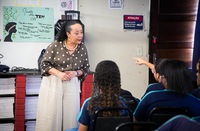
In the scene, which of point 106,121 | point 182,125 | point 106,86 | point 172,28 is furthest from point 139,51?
point 182,125

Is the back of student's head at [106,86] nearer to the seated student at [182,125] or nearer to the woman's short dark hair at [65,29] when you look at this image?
the seated student at [182,125]

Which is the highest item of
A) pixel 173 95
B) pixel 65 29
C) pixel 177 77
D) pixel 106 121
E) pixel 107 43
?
pixel 65 29

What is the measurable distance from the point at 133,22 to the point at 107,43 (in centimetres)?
49

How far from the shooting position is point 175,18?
3.49m

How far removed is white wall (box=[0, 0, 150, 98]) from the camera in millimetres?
3262

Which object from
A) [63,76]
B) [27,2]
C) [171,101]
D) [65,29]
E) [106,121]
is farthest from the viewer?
[27,2]

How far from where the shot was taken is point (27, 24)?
10.6 feet

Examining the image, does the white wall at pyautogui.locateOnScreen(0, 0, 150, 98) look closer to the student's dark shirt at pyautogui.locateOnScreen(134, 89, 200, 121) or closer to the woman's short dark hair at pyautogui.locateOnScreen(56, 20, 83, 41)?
the woman's short dark hair at pyautogui.locateOnScreen(56, 20, 83, 41)

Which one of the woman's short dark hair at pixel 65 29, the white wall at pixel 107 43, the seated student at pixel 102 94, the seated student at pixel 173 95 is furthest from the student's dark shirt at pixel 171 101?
the white wall at pixel 107 43

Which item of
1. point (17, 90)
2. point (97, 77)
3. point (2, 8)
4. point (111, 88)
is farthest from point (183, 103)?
point (2, 8)

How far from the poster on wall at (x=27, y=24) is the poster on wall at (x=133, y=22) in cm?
105

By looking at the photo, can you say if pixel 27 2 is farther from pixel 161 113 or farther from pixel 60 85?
pixel 161 113

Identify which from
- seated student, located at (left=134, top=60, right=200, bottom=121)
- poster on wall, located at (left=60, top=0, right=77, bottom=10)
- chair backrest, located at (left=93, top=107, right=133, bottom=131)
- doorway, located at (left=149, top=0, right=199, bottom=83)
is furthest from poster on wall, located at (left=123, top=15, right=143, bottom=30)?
chair backrest, located at (left=93, top=107, right=133, bottom=131)

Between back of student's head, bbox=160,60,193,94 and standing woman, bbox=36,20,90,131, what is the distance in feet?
3.04
